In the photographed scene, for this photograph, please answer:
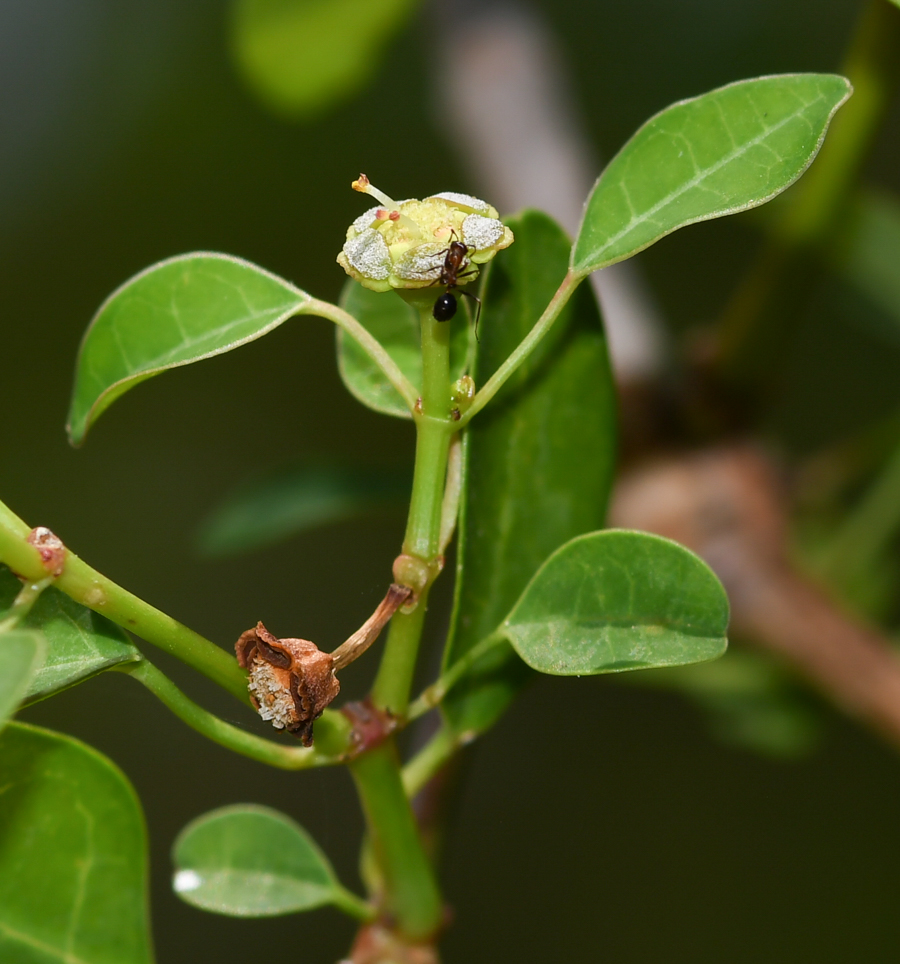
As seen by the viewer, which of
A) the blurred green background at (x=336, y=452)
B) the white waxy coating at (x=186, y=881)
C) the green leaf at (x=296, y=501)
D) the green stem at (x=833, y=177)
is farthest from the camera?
the blurred green background at (x=336, y=452)

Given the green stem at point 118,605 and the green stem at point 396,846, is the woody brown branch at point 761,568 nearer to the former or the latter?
the green stem at point 396,846

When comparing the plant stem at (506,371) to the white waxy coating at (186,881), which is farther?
the white waxy coating at (186,881)

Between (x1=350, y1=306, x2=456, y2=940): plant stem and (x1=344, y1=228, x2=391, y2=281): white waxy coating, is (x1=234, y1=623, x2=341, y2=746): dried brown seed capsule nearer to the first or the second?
(x1=350, y1=306, x2=456, y2=940): plant stem

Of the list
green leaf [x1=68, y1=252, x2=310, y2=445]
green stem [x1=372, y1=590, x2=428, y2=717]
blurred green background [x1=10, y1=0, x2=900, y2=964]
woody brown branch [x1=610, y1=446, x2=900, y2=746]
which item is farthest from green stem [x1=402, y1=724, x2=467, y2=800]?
blurred green background [x1=10, y1=0, x2=900, y2=964]

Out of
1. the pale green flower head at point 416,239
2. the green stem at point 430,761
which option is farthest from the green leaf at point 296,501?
the pale green flower head at point 416,239

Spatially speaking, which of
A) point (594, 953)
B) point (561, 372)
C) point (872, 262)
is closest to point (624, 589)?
point (561, 372)

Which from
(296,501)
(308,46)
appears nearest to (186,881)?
(296,501)

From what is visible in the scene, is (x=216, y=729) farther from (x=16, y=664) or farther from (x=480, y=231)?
(x=480, y=231)
